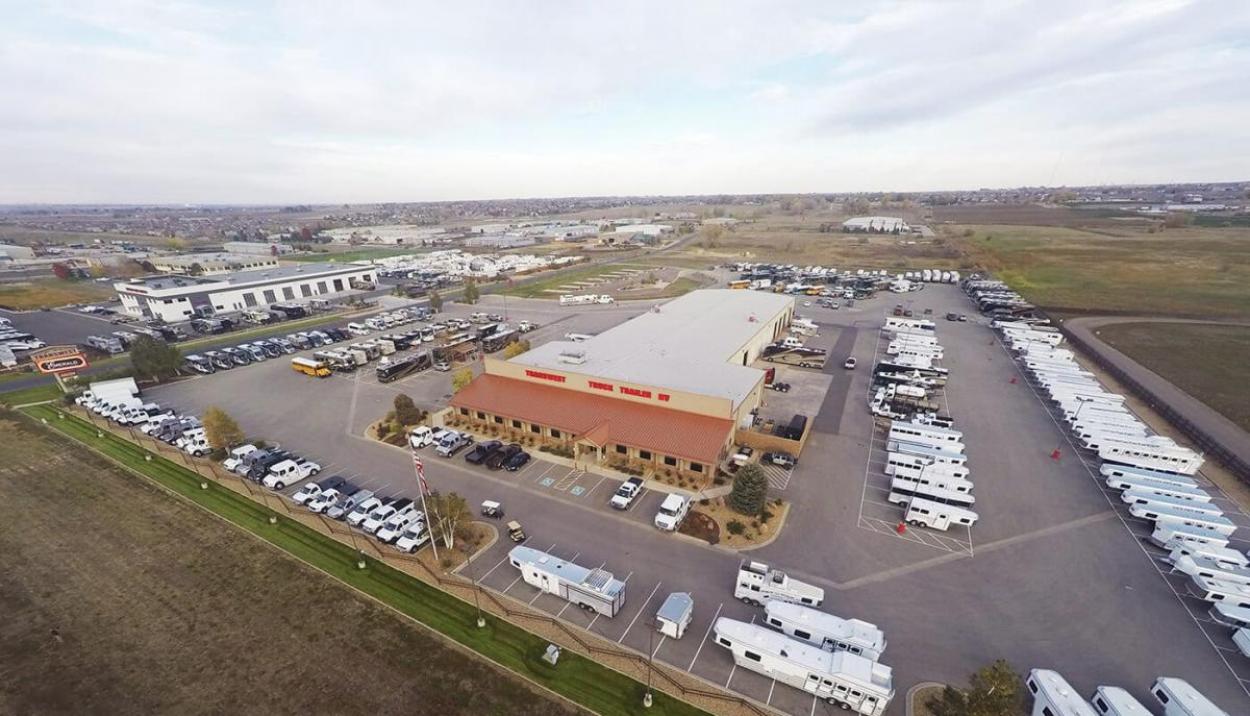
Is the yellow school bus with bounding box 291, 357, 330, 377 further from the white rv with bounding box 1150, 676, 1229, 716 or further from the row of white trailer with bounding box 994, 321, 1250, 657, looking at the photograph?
the row of white trailer with bounding box 994, 321, 1250, 657

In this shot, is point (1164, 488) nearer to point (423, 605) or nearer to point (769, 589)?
point (769, 589)

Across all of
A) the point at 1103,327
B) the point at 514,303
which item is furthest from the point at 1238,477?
the point at 514,303

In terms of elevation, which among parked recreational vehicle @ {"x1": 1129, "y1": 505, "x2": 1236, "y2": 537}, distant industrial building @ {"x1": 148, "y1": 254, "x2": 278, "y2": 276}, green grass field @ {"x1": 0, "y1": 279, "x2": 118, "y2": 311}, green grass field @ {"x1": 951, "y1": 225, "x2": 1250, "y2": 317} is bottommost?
parked recreational vehicle @ {"x1": 1129, "y1": 505, "x2": 1236, "y2": 537}

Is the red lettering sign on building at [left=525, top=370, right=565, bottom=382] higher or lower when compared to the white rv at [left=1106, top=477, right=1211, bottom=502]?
higher

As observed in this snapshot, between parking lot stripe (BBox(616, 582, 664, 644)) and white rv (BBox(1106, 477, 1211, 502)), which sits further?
white rv (BBox(1106, 477, 1211, 502))

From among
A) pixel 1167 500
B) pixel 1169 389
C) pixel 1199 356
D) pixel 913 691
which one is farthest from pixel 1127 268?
pixel 913 691

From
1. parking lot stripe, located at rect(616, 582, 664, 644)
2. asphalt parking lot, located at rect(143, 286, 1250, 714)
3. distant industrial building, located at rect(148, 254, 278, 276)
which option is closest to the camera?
asphalt parking lot, located at rect(143, 286, 1250, 714)

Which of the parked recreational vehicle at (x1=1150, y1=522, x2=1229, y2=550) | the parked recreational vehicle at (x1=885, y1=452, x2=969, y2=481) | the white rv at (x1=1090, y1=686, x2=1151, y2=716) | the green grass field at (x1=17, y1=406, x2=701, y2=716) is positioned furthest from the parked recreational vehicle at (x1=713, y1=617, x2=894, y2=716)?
the parked recreational vehicle at (x1=1150, y1=522, x2=1229, y2=550)

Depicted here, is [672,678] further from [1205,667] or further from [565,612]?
[1205,667]
